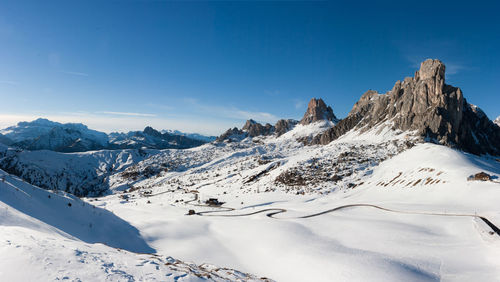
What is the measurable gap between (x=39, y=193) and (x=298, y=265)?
20252 mm

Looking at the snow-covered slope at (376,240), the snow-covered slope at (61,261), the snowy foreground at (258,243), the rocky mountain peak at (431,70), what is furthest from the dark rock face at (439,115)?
the snow-covered slope at (61,261)

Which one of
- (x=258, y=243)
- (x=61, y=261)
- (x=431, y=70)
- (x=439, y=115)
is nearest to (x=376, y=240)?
(x=258, y=243)

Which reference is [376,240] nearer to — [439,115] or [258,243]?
[258,243]

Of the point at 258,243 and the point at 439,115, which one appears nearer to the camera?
the point at 258,243

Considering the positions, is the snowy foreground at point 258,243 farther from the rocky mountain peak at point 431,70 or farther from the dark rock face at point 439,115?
the rocky mountain peak at point 431,70

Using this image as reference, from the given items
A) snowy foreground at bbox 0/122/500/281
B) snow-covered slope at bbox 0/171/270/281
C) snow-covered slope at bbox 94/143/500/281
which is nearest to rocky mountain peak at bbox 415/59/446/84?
snow-covered slope at bbox 94/143/500/281

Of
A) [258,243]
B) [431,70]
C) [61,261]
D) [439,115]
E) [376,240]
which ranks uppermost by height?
[431,70]

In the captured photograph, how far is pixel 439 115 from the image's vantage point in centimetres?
8719

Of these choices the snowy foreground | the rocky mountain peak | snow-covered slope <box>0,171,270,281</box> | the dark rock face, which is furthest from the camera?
the rocky mountain peak

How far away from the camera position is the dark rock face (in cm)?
8631

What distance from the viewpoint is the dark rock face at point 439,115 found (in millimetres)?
86312

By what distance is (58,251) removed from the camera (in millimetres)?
7609

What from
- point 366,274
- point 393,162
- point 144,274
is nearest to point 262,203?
point 393,162

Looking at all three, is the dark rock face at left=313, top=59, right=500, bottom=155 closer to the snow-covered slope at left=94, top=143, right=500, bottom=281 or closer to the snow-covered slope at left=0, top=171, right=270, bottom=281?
the snow-covered slope at left=94, top=143, right=500, bottom=281
